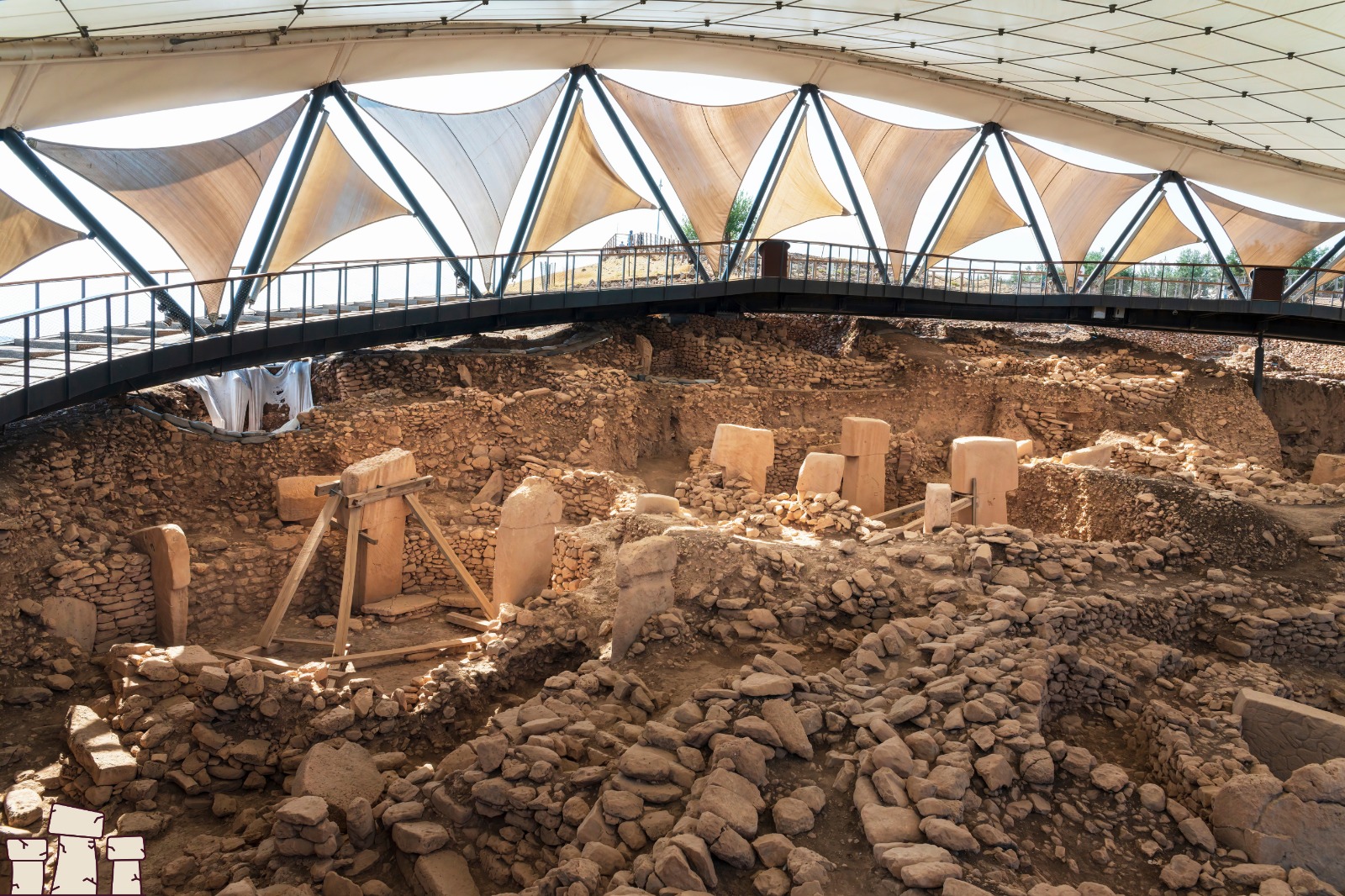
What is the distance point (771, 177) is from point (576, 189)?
16.0 ft

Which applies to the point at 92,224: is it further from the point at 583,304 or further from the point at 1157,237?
the point at 1157,237

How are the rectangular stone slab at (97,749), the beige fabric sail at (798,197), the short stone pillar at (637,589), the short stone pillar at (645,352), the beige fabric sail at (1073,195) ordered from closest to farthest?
the rectangular stone slab at (97,749) → the short stone pillar at (637,589) → the short stone pillar at (645,352) → the beige fabric sail at (798,197) → the beige fabric sail at (1073,195)

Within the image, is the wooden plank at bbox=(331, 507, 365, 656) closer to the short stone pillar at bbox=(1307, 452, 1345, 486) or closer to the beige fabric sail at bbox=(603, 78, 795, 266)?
the beige fabric sail at bbox=(603, 78, 795, 266)

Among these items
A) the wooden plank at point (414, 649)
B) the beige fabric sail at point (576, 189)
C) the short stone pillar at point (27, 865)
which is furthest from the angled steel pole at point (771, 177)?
the short stone pillar at point (27, 865)

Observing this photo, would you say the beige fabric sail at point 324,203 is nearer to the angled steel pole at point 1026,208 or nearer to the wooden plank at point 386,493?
the wooden plank at point 386,493

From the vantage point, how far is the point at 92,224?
12.2 metres

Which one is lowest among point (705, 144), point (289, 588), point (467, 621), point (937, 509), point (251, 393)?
point (467, 621)

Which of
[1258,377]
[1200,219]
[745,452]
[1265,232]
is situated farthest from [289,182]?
[1265,232]

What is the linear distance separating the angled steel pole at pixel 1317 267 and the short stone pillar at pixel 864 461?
44.9ft

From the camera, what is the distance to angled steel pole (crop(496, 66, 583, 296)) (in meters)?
18.4

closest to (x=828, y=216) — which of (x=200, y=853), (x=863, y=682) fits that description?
(x=863, y=682)

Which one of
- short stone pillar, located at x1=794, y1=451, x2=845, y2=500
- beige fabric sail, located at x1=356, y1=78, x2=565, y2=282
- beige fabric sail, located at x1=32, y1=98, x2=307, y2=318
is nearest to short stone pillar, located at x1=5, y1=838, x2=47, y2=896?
short stone pillar, located at x1=794, y1=451, x2=845, y2=500

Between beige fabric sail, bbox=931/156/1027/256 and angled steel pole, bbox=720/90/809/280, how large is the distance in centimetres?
477

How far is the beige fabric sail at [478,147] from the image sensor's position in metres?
16.3
